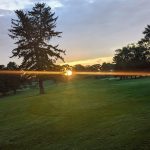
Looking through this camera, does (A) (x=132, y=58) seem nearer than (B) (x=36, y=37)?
No

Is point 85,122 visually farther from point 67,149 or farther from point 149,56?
point 149,56

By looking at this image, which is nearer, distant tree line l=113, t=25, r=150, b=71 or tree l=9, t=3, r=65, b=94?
tree l=9, t=3, r=65, b=94

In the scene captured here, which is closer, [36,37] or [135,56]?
[36,37]

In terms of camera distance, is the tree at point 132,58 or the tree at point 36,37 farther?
the tree at point 132,58

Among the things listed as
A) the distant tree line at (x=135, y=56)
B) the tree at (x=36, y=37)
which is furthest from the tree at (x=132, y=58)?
the tree at (x=36, y=37)

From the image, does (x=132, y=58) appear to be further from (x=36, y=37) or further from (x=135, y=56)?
(x=36, y=37)

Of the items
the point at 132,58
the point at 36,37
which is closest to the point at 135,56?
the point at 132,58

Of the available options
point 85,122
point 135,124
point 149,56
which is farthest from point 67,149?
point 149,56

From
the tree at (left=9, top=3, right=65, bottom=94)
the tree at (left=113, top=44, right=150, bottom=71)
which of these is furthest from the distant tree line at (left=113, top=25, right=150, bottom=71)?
the tree at (left=9, top=3, right=65, bottom=94)

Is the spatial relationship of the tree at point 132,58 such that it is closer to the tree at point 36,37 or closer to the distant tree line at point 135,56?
the distant tree line at point 135,56

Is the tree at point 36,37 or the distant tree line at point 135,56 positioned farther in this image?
the distant tree line at point 135,56

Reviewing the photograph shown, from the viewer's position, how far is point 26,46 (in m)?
53.7

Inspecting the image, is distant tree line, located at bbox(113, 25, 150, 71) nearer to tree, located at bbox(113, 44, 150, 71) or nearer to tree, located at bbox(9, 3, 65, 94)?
tree, located at bbox(113, 44, 150, 71)

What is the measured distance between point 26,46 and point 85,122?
122 feet
